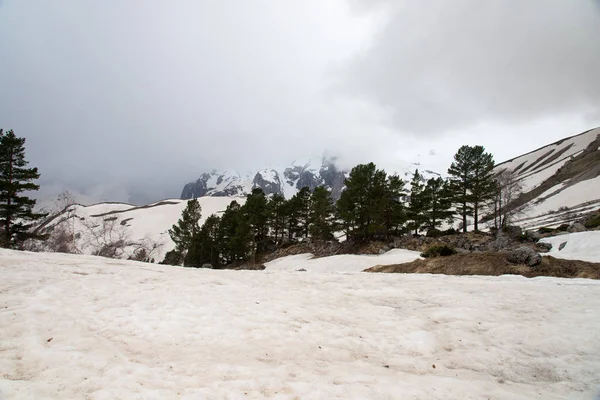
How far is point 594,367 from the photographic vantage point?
15.8ft

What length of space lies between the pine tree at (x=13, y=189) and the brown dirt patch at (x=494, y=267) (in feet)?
115

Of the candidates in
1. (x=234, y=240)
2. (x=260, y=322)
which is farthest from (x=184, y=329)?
(x=234, y=240)

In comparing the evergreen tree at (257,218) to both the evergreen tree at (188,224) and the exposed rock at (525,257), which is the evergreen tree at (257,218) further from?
the exposed rock at (525,257)

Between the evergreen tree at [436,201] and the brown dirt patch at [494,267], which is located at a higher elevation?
the evergreen tree at [436,201]

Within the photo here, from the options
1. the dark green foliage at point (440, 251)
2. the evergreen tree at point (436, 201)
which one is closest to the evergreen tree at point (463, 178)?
the evergreen tree at point (436, 201)

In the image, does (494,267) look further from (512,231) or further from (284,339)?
(512,231)

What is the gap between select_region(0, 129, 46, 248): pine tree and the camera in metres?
26.8

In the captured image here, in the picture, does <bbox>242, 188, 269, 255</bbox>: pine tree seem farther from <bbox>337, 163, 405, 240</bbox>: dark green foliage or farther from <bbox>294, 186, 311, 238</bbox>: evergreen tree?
<bbox>337, 163, 405, 240</bbox>: dark green foliage

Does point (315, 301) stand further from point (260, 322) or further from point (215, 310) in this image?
point (215, 310)

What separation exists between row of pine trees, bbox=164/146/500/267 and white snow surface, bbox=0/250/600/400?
26.4m

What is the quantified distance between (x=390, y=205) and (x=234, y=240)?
80.4 ft

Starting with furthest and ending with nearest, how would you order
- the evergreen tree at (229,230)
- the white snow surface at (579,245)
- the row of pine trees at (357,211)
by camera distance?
the evergreen tree at (229,230)
the row of pine trees at (357,211)
the white snow surface at (579,245)

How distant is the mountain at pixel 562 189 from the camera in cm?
5997

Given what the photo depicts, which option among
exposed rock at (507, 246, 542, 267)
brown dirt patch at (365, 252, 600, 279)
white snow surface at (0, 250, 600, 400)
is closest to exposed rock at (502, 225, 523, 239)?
brown dirt patch at (365, 252, 600, 279)
